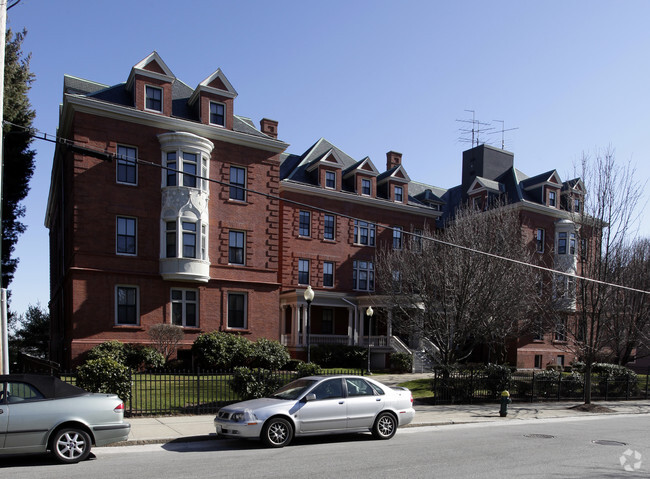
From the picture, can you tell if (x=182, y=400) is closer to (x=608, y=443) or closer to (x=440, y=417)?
(x=440, y=417)

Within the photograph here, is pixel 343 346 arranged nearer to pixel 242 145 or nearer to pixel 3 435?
pixel 242 145

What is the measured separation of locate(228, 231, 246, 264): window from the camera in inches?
1201

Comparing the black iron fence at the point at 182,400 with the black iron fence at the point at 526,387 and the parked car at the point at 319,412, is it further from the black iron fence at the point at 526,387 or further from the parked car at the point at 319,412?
the black iron fence at the point at 526,387

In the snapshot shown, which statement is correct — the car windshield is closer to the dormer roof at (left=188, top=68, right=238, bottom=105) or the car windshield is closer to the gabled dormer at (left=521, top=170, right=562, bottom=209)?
the dormer roof at (left=188, top=68, right=238, bottom=105)

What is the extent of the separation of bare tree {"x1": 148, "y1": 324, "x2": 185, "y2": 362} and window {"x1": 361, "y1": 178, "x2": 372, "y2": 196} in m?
16.7

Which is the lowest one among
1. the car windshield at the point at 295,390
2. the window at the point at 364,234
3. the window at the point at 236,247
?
the car windshield at the point at 295,390

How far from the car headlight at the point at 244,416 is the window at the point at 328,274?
25184 mm

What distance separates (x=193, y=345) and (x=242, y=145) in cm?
1105

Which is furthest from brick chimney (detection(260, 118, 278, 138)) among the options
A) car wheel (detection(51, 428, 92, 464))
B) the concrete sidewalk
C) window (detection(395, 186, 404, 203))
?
car wheel (detection(51, 428, 92, 464))

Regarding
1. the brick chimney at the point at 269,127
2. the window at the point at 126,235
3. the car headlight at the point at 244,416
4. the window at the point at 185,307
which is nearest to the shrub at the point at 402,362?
the window at the point at 185,307

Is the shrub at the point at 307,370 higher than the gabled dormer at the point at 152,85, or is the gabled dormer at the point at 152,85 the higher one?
the gabled dormer at the point at 152,85

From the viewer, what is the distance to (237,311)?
3028 centimetres

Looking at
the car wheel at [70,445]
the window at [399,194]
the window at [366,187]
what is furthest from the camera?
the window at [399,194]

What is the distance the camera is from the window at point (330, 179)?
121 ft
